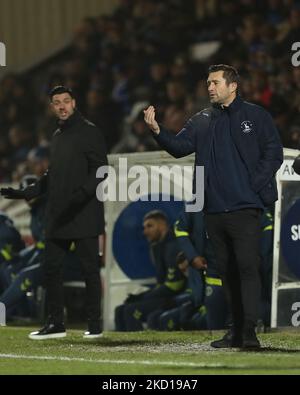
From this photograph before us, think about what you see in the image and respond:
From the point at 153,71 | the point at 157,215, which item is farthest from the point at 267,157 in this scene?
the point at 153,71

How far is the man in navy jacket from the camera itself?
8.24 metres

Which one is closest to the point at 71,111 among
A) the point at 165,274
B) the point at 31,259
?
the point at 165,274

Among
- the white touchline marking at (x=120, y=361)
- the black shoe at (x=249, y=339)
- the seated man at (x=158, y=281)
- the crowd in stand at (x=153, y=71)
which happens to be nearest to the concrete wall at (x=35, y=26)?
the crowd in stand at (x=153, y=71)

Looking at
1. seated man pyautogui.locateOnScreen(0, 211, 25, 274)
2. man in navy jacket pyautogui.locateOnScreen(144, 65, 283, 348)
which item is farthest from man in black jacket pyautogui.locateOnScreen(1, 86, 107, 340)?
seated man pyautogui.locateOnScreen(0, 211, 25, 274)

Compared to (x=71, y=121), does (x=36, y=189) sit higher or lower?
lower

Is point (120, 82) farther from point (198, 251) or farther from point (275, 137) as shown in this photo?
point (275, 137)

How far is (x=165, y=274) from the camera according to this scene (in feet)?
37.2

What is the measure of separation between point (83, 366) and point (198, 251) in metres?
2.81

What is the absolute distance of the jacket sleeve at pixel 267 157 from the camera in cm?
818

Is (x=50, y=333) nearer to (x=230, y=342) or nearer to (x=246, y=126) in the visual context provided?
(x=230, y=342)

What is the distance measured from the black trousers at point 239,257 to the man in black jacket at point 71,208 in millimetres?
1324

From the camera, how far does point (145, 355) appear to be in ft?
27.5
